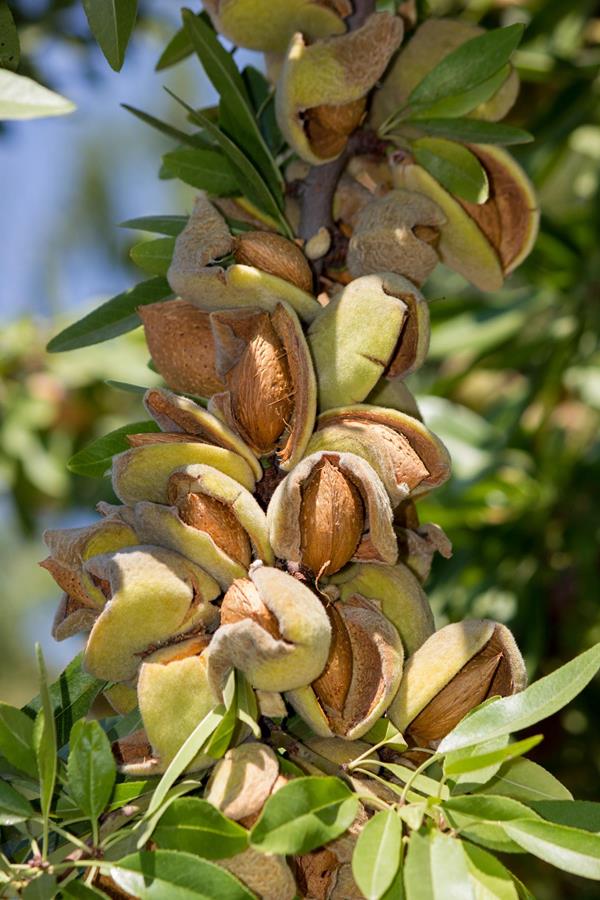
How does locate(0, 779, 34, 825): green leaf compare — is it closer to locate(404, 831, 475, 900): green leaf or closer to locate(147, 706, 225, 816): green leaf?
locate(147, 706, 225, 816): green leaf

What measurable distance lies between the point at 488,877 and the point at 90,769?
303 mm

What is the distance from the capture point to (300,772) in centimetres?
83

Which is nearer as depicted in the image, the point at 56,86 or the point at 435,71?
the point at 435,71

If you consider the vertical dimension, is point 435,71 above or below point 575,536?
above

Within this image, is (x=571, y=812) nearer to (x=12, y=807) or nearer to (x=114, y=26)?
(x=12, y=807)

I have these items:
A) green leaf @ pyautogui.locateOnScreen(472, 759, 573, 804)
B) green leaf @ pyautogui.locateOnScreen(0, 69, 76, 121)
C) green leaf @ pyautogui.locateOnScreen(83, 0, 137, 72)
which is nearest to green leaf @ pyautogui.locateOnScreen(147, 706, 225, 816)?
green leaf @ pyautogui.locateOnScreen(472, 759, 573, 804)

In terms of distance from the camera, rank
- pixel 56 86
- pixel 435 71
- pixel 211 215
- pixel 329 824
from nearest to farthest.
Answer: pixel 329 824 < pixel 211 215 < pixel 435 71 < pixel 56 86

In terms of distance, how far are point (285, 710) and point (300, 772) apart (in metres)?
0.05

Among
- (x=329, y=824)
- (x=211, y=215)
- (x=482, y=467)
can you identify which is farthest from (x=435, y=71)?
(x=482, y=467)

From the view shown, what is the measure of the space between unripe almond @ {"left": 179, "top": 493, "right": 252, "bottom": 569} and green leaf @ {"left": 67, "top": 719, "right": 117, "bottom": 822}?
174 mm

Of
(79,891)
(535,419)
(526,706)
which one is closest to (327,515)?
(526,706)

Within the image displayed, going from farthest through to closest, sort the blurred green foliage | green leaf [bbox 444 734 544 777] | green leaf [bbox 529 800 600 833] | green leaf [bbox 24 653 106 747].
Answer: the blurred green foliage → green leaf [bbox 24 653 106 747] → green leaf [bbox 529 800 600 833] → green leaf [bbox 444 734 544 777]

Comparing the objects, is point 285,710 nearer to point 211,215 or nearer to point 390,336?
point 390,336

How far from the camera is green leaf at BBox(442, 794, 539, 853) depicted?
2.53 feet
